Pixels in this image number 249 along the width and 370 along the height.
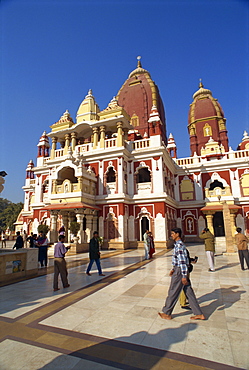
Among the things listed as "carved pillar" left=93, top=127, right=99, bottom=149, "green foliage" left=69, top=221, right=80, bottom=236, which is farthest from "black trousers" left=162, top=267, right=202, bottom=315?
"carved pillar" left=93, top=127, right=99, bottom=149

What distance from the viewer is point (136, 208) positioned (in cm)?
1942

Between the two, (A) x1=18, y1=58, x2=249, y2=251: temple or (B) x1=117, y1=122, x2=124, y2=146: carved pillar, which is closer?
(A) x1=18, y1=58, x2=249, y2=251: temple

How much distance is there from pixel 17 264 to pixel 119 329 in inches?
219

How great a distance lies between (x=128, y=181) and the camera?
20.3 m

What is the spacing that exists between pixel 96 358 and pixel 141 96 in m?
30.9

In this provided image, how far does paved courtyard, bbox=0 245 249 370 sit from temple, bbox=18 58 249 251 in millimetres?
9646

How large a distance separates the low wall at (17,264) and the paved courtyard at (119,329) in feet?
2.81

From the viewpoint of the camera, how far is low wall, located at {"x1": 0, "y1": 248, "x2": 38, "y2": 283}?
7.24 m

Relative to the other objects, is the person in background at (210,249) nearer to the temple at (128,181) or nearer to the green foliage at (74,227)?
the temple at (128,181)

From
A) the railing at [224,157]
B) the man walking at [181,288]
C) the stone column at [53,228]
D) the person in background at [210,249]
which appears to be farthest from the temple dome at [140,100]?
the man walking at [181,288]

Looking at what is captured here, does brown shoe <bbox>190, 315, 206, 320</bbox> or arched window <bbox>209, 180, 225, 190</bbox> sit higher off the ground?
arched window <bbox>209, 180, 225, 190</bbox>

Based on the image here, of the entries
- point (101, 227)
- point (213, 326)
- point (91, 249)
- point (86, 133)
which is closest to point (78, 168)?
point (101, 227)

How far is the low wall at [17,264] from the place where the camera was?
724cm

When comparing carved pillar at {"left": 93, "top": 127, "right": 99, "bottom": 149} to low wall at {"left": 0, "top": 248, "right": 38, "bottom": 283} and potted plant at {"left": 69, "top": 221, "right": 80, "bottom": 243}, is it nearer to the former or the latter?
potted plant at {"left": 69, "top": 221, "right": 80, "bottom": 243}
